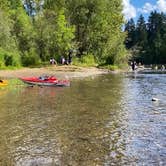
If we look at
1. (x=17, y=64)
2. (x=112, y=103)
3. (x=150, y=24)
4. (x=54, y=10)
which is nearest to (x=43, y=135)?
(x=112, y=103)

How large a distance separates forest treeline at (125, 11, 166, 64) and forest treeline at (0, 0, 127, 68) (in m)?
57.1

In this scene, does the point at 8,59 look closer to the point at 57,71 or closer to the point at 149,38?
the point at 57,71

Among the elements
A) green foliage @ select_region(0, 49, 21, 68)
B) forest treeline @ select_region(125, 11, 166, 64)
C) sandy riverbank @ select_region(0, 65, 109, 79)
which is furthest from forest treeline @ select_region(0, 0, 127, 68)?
forest treeline @ select_region(125, 11, 166, 64)

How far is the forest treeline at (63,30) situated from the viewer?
229ft

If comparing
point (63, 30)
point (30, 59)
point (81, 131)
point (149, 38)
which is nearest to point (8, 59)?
point (30, 59)

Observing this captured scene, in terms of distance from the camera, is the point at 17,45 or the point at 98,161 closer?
the point at 98,161

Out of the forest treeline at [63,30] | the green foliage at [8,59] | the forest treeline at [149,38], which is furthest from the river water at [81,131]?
the forest treeline at [149,38]

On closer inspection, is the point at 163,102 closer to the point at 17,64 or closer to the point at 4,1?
the point at 17,64

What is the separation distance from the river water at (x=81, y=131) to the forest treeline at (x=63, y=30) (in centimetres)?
3440

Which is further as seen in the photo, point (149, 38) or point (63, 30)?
point (149, 38)

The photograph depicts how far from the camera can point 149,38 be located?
17300 cm

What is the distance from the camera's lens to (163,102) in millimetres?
30234

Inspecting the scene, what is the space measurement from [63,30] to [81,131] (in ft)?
177

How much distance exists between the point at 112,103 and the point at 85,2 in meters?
52.2
